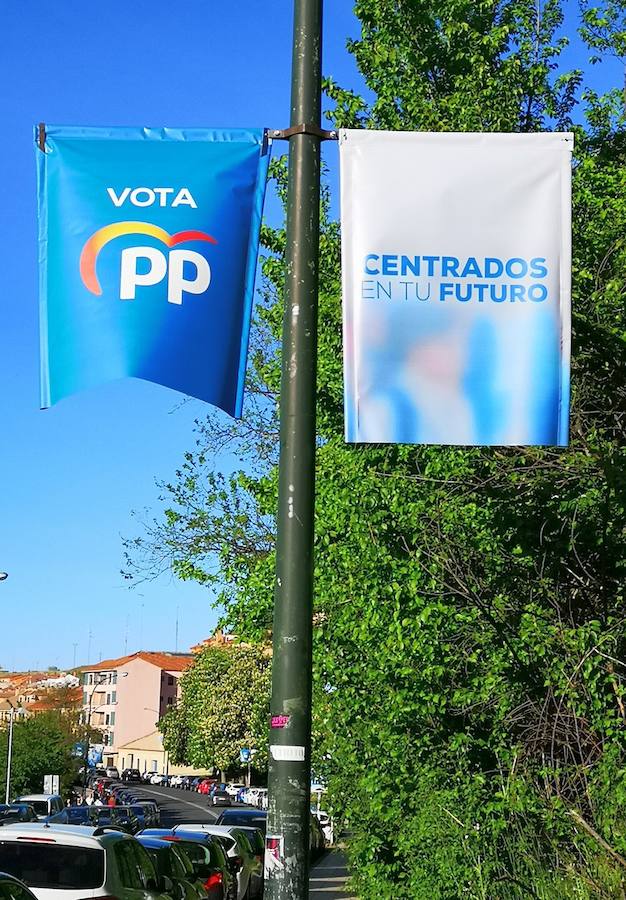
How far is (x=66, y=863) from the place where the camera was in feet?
36.8

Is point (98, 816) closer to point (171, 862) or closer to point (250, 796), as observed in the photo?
point (171, 862)

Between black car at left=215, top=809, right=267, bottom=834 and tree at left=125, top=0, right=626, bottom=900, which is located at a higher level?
tree at left=125, top=0, right=626, bottom=900

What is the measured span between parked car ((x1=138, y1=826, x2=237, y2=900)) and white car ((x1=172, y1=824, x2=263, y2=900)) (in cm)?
144

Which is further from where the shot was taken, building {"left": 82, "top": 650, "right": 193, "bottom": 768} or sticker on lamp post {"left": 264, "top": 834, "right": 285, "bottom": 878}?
building {"left": 82, "top": 650, "right": 193, "bottom": 768}

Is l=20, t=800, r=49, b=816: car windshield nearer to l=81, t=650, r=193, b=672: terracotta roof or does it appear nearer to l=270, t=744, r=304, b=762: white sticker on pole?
l=270, t=744, r=304, b=762: white sticker on pole

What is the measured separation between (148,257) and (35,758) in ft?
267

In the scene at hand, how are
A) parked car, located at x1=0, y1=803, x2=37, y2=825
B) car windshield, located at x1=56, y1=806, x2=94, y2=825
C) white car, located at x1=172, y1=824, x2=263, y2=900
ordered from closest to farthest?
1. white car, located at x1=172, y1=824, x2=263, y2=900
2. car windshield, located at x1=56, y1=806, x2=94, y2=825
3. parked car, located at x1=0, y1=803, x2=37, y2=825

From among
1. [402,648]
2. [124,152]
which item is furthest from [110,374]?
[402,648]

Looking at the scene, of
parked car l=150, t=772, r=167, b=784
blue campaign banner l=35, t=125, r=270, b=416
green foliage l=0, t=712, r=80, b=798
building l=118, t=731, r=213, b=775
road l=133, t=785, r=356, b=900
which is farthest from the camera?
building l=118, t=731, r=213, b=775

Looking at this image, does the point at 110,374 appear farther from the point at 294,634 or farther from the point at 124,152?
the point at 294,634

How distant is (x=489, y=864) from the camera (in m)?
10.5

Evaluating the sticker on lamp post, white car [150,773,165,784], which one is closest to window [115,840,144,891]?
the sticker on lamp post

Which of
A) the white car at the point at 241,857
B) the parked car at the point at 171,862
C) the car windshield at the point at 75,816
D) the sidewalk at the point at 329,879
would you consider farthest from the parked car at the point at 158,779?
the parked car at the point at 171,862

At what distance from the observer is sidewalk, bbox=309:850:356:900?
93.4 ft
